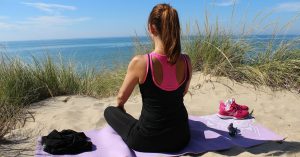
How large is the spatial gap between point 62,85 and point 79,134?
2759 mm

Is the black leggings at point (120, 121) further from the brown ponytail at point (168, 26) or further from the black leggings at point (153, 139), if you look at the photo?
the brown ponytail at point (168, 26)

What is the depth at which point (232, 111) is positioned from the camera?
478 cm

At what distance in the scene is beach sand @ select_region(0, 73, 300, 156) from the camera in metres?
3.80

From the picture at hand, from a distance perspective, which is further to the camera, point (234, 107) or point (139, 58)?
point (234, 107)

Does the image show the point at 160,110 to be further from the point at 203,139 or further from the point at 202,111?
the point at 202,111

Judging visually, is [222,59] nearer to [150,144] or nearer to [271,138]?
[271,138]

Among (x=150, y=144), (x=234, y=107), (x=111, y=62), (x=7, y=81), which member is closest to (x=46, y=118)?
(x=7, y=81)

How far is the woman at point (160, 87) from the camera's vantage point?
10.6ft

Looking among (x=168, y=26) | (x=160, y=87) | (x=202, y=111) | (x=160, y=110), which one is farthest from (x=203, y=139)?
(x=168, y=26)

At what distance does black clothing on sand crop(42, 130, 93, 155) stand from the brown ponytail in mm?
1206

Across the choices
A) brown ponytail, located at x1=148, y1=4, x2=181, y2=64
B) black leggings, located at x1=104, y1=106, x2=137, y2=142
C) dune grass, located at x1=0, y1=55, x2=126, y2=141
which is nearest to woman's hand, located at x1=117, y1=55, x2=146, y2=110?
brown ponytail, located at x1=148, y1=4, x2=181, y2=64

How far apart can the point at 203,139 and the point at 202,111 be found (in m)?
1.24

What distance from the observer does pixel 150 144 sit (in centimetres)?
358

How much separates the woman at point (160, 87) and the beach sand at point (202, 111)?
1.44 ft
